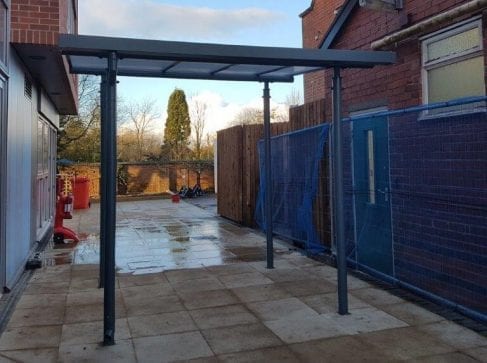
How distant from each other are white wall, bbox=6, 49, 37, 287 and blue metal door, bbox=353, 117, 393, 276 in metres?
4.44

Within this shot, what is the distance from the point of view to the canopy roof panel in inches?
173

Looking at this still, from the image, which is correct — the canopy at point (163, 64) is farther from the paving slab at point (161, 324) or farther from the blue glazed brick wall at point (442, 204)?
the blue glazed brick wall at point (442, 204)

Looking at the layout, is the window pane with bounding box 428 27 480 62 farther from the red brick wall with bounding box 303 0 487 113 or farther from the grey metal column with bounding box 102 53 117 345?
the grey metal column with bounding box 102 53 117 345

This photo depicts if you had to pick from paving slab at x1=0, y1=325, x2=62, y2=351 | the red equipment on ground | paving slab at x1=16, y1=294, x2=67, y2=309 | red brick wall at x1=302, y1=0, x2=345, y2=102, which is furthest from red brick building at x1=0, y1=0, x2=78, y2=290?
red brick wall at x1=302, y1=0, x2=345, y2=102

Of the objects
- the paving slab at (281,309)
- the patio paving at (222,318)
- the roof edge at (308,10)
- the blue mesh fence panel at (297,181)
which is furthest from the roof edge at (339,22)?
the roof edge at (308,10)

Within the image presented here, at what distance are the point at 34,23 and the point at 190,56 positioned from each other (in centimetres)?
265

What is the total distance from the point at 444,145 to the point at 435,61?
3.79 ft

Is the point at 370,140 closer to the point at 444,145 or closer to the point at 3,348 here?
the point at 444,145

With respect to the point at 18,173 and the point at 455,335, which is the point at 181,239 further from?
the point at 455,335

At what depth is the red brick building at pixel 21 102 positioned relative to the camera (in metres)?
5.81

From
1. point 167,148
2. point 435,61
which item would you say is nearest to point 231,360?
Answer: point 435,61

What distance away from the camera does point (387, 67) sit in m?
6.49

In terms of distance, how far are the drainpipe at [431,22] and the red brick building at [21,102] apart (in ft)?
13.5

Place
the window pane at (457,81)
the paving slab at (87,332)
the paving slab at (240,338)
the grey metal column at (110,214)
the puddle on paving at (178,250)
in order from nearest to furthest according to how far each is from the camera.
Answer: the paving slab at (240,338) < the grey metal column at (110,214) < the paving slab at (87,332) < the window pane at (457,81) < the puddle on paving at (178,250)
